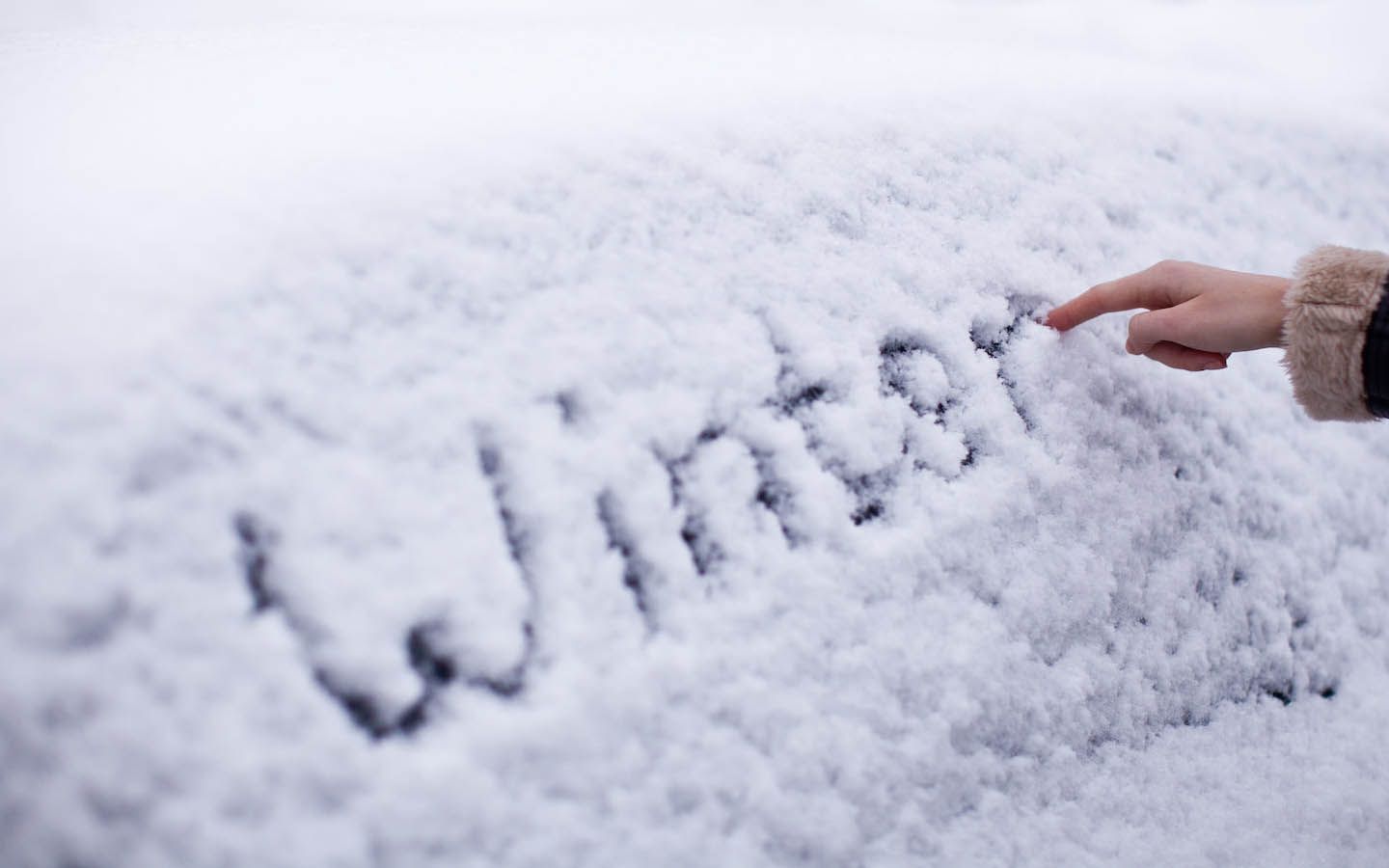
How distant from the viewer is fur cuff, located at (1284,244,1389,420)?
562 millimetres

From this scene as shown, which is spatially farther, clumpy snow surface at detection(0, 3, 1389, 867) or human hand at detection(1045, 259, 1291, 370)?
human hand at detection(1045, 259, 1291, 370)

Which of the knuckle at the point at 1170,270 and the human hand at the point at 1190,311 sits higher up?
the knuckle at the point at 1170,270

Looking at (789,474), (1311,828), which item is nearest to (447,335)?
(789,474)

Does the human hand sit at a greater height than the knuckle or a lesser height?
lesser

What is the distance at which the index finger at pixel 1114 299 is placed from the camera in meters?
0.59

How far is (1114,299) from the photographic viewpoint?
0.59 meters

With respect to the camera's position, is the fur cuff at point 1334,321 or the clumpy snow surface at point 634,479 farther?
the fur cuff at point 1334,321

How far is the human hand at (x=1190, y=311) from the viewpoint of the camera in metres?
0.58

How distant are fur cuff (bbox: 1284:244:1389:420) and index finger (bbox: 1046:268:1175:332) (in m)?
0.08

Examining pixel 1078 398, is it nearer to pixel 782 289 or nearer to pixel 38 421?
pixel 782 289

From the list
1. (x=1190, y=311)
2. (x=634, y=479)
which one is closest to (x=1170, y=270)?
(x=1190, y=311)

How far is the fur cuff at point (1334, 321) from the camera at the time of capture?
0.56m

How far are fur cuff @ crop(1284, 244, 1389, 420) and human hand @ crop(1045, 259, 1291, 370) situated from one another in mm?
12

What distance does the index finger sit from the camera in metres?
0.59
